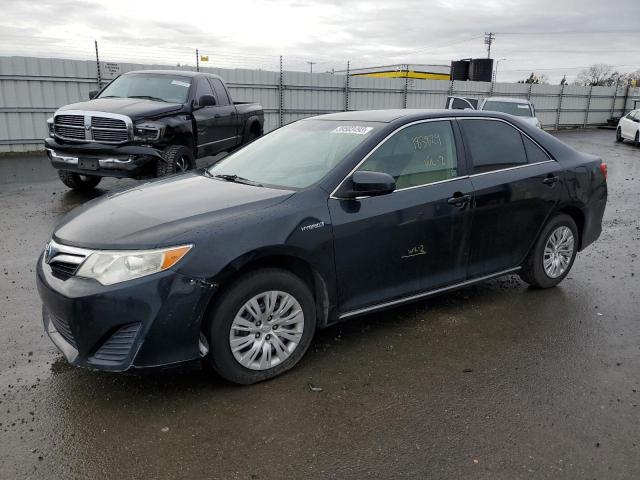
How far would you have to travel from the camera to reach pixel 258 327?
3.37 m

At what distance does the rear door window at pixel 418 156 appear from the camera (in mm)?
3996

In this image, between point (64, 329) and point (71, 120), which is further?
point (71, 120)

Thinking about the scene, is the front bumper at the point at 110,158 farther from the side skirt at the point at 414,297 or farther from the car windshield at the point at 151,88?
the side skirt at the point at 414,297

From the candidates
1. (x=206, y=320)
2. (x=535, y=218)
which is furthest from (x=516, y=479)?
(x=535, y=218)

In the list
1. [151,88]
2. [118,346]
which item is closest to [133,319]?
[118,346]

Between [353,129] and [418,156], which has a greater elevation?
[353,129]

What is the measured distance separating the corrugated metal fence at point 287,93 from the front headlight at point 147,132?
24.6ft

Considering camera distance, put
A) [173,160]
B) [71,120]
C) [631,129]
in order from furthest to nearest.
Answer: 1. [631,129]
2. [173,160]
3. [71,120]

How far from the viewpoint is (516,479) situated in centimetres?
265

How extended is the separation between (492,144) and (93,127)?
19.6 ft

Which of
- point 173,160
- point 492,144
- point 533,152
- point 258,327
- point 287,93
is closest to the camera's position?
point 258,327

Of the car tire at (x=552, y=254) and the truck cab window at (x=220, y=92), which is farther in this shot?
the truck cab window at (x=220, y=92)

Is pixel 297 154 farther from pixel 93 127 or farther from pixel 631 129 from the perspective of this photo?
pixel 631 129

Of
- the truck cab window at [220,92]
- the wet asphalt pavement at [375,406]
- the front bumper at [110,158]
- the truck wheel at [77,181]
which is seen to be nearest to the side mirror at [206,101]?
the truck cab window at [220,92]
